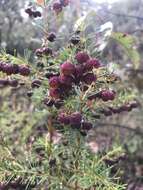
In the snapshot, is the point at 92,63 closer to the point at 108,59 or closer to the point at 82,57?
the point at 82,57

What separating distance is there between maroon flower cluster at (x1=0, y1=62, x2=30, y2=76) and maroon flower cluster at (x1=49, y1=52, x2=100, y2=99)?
0.11 metres

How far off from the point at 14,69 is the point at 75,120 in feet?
0.68

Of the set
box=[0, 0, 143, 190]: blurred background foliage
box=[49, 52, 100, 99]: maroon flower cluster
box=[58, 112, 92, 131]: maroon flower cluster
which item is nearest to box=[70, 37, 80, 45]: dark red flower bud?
box=[49, 52, 100, 99]: maroon flower cluster

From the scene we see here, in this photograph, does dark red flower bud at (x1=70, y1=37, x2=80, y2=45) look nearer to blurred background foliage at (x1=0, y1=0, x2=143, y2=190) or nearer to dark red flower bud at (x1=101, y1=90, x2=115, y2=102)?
dark red flower bud at (x1=101, y1=90, x2=115, y2=102)

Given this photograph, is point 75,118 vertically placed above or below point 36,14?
below

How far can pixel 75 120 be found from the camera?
1083 millimetres

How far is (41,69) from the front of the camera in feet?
4.25

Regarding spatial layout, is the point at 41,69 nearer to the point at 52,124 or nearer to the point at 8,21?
the point at 52,124

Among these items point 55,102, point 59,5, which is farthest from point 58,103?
point 59,5

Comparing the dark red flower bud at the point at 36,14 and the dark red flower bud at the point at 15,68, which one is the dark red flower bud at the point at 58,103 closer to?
the dark red flower bud at the point at 15,68

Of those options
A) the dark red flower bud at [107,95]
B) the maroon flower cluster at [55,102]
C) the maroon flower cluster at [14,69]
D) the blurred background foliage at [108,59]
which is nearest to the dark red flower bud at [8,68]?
the maroon flower cluster at [14,69]

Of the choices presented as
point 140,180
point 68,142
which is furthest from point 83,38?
→ point 140,180

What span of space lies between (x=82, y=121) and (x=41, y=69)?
24cm

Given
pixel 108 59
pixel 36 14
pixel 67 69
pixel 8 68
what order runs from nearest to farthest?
pixel 67 69
pixel 8 68
pixel 36 14
pixel 108 59
